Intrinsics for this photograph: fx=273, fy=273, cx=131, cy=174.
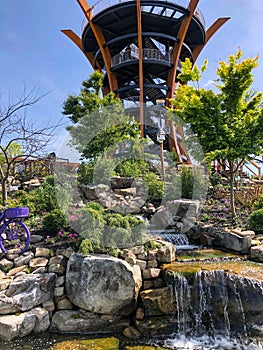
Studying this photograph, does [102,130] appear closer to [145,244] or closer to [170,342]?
[145,244]

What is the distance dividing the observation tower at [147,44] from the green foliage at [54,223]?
10.6m

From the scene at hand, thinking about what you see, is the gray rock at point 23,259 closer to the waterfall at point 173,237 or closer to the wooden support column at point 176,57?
the waterfall at point 173,237

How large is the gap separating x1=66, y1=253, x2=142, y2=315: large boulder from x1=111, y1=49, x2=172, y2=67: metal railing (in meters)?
13.8

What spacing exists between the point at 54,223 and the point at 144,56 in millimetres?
13098

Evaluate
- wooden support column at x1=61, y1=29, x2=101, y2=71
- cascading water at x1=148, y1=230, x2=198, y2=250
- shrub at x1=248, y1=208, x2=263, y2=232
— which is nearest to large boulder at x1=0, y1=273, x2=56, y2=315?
cascading water at x1=148, y1=230, x2=198, y2=250

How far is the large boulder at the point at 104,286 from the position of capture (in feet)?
14.5

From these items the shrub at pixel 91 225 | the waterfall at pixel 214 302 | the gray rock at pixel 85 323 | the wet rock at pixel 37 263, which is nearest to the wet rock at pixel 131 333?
the gray rock at pixel 85 323

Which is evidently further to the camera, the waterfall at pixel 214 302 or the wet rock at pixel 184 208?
the wet rock at pixel 184 208

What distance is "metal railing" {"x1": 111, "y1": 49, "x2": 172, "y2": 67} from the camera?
52.3 ft

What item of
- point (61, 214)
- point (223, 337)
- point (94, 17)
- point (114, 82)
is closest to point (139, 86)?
point (114, 82)

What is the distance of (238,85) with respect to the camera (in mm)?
7457

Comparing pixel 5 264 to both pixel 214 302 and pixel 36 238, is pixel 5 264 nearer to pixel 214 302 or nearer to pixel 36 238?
pixel 36 238

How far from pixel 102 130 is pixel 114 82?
7934 mm

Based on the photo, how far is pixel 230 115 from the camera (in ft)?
25.3
